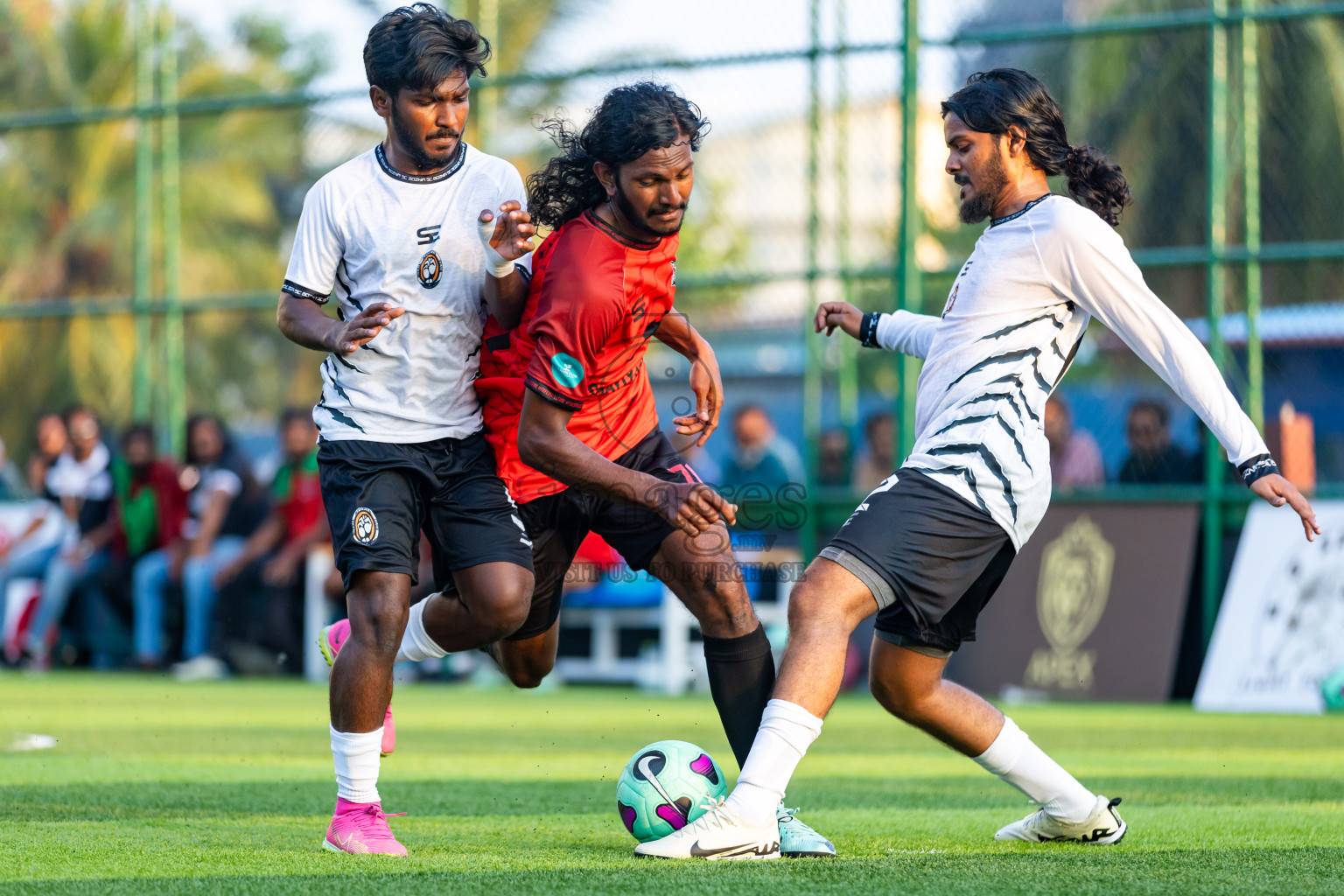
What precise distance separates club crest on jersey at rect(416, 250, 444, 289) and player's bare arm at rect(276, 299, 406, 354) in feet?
0.35

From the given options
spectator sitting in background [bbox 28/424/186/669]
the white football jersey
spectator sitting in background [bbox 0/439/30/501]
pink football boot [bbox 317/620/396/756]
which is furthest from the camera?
spectator sitting in background [bbox 0/439/30/501]

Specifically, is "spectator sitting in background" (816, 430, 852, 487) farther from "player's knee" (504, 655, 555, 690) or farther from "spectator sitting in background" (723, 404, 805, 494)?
"player's knee" (504, 655, 555, 690)

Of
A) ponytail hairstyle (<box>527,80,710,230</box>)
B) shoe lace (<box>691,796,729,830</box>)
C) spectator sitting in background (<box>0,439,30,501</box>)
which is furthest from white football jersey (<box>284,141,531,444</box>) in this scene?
spectator sitting in background (<box>0,439,30,501</box>)

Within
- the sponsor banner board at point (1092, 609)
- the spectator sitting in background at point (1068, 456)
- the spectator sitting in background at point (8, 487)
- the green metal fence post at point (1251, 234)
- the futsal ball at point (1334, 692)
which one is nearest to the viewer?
the futsal ball at point (1334, 692)

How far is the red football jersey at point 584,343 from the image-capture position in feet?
14.2

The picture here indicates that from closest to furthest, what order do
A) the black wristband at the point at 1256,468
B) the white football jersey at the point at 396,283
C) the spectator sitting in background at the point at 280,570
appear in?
the black wristband at the point at 1256,468
the white football jersey at the point at 396,283
the spectator sitting in background at the point at 280,570

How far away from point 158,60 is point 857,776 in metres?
10.1

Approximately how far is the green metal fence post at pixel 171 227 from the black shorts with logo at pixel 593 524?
9.39 m

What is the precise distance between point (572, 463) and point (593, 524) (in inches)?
26.2

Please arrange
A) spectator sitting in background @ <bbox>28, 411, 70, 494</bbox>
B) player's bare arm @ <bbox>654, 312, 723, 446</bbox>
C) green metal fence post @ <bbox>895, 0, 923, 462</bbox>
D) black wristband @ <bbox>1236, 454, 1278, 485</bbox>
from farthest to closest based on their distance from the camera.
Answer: spectator sitting in background @ <bbox>28, 411, 70, 494</bbox> < green metal fence post @ <bbox>895, 0, 923, 462</bbox> < player's bare arm @ <bbox>654, 312, 723, 446</bbox> < black wristband @ <bbox>1236, 454, 1278, 485</bbox>

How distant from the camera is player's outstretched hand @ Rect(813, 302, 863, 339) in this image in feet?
16.5

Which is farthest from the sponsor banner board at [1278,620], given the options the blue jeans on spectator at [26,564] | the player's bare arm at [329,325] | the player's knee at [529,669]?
the blue jeans on spectator at [26,564]

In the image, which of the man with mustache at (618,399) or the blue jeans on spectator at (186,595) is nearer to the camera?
the man with mustache at (618,399)

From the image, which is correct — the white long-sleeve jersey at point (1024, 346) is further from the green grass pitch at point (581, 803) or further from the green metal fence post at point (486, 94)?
the green metal fence post at point (486, 94)
